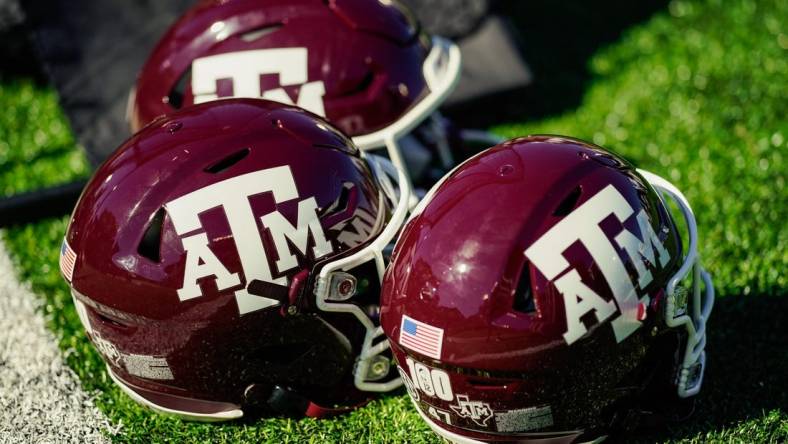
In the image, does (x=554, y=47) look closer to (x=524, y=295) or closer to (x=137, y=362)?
(x=524, y=295)

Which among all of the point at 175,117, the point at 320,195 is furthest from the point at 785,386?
the point at 175,117

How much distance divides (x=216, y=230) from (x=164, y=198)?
169mm

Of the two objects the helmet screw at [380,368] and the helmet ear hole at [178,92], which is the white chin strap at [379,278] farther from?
the helmet ear hole at [178,92]

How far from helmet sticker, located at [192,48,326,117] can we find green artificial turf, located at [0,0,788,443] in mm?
981

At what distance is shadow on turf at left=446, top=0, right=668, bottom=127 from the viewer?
418cm

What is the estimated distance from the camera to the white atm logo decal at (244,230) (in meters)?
2.34

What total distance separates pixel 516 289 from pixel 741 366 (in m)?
1.02

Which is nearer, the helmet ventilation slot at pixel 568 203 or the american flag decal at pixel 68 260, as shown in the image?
the helmet ventilation slot at pixel 568 203

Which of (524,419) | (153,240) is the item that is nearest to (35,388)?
(153,240)

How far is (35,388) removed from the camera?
2891mm

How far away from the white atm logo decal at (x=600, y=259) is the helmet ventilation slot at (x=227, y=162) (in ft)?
2.70

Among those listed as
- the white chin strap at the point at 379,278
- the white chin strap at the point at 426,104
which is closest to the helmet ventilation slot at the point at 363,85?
the white chin strap at the point at 426,104

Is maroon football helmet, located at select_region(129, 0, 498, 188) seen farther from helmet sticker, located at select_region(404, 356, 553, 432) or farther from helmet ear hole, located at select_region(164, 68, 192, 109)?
helmet sticker, located at select_region(404, 356, 553, 432)

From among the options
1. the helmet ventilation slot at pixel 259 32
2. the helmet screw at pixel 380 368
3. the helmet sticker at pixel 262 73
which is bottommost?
the helmet screw at pixel 380 368
